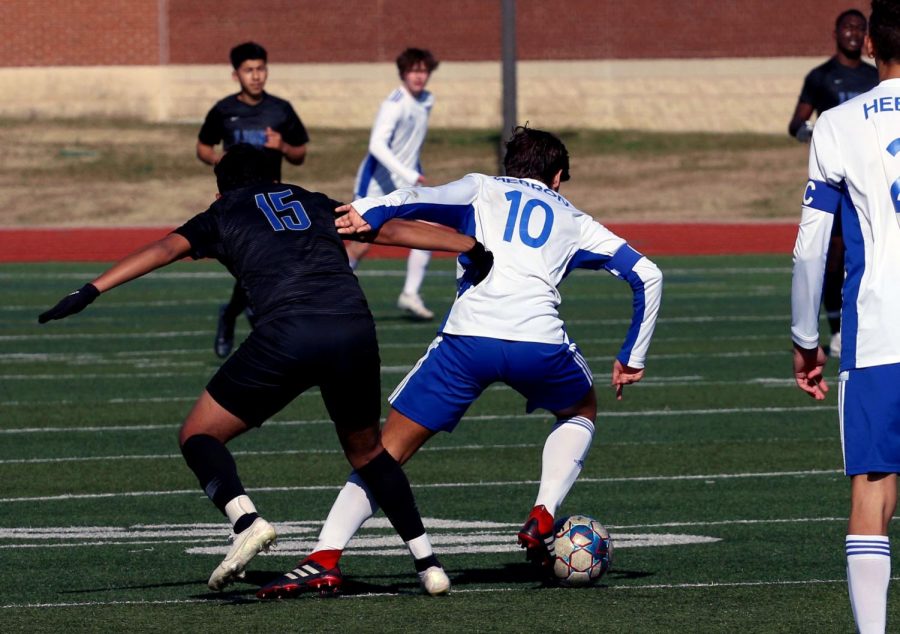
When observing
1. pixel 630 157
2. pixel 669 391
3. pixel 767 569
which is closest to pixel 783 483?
pixel 767 569

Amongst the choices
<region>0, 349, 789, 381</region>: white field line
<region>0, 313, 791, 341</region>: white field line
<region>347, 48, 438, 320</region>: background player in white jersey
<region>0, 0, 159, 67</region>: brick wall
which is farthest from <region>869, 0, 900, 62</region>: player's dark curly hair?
<region>0, 0, 159, 67</region>: brick wall

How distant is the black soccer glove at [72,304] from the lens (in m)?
6.55

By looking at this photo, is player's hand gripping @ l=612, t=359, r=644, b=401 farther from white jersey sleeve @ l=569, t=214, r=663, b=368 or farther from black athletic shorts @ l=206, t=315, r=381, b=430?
black athletic shorts @ l=206, t=315, r=381, b=430

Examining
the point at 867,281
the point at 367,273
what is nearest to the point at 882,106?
the point at 867,281

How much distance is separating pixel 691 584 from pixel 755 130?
115 ft

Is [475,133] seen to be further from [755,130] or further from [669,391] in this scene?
[669,391]

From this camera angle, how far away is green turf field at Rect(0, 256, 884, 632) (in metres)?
6.71

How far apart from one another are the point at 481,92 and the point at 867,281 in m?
37.4

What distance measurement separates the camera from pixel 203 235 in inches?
275

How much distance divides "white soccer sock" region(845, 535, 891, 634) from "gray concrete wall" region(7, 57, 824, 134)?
36.5m

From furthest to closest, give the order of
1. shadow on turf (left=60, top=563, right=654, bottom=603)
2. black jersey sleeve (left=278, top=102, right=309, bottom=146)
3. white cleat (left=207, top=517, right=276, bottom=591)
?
black jersey sleeve (left=278, top=102, right=309, bottom=146), shadow on turf (left=60, top=563, right=654, bottom=603), white cleat (left=207, top=517, right=276, bottom=591)

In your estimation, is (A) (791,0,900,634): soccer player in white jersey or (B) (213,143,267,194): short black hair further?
(B) (213,143,267,194): short black hair

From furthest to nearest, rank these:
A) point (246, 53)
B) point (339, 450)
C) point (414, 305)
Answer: point (414, 305) < point (246, 53) < point (339, 450)

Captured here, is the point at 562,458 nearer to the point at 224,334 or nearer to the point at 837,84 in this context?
the point at 224,334
